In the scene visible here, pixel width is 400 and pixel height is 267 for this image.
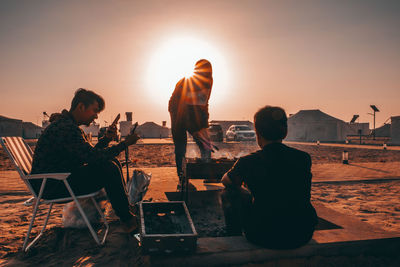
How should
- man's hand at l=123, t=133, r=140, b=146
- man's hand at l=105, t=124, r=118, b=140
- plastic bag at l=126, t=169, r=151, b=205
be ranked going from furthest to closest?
plastic bag at l=126, t=169, r=151, b=205, man's hand at l=105, t=124, r=118, b=140, man's hand at l=123, t=133, r=140, b=146

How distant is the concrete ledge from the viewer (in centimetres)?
211

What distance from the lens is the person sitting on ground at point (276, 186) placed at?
2039 mm

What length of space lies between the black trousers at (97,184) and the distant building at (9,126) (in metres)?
43.1

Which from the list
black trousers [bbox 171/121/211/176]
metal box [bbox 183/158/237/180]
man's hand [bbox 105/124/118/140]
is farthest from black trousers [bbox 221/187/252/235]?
black trousers [bbox 171/121/211/176]

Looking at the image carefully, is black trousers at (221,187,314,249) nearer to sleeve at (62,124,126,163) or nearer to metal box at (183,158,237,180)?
metal box at (183,158,237,180)

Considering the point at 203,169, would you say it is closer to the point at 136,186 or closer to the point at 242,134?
the point at 136,186

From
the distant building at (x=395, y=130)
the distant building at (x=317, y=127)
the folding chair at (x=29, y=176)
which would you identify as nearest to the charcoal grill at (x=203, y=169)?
the folding chair at (x=29, y=176)

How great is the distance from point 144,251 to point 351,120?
1858 inches

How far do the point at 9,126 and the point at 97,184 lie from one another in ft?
144

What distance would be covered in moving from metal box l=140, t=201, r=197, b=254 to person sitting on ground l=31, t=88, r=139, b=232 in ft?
0.58

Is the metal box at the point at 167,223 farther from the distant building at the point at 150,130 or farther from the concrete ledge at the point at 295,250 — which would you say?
the distant building at the point at 150,130

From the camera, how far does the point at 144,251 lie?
84.1 inches

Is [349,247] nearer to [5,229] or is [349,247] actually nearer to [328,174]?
[5,229]

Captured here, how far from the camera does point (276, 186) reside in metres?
2.04
